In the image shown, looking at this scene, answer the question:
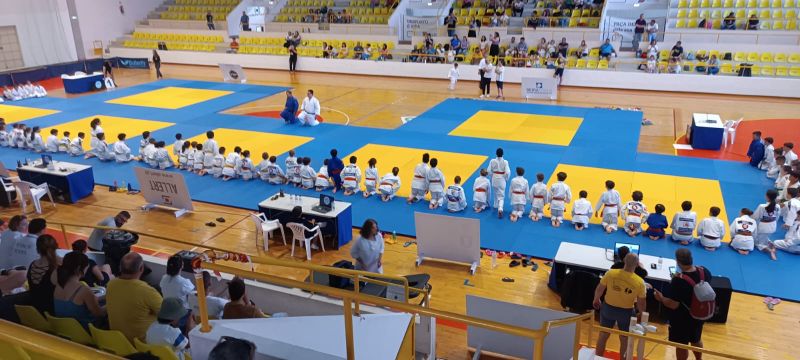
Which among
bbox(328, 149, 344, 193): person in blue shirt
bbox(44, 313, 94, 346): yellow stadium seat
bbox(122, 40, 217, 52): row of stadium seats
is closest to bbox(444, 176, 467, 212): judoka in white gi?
bbox(328, 149, 344, 193): person in blue shirt

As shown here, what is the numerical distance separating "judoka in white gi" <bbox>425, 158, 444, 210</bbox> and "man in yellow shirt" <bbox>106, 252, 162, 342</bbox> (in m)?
8.63

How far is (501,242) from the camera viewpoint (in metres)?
12.2

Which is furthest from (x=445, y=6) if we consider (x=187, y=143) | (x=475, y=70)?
(x=187, y=143)

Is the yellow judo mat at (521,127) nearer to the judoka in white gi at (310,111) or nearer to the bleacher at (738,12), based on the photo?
the judoka in white gi at (310,111)

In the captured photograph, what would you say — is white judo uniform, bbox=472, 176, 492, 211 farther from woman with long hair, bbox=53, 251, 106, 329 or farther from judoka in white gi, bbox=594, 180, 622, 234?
woman with long hair, bbox=53, 251, 106, 329

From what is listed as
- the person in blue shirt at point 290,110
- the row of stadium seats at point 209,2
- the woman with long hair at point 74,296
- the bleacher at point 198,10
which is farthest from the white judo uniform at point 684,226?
the row of stadium seats at point 209,2

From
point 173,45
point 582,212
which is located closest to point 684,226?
point 582,212

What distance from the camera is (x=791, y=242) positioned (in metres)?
11.4

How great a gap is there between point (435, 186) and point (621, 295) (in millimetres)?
6928

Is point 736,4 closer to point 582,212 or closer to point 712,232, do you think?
point 712,232

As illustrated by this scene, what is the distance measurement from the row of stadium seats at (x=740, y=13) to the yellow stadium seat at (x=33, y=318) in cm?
3158

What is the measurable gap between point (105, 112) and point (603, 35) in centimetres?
2433

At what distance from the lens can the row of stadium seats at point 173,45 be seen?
3800 centimetres

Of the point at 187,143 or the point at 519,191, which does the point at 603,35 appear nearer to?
the point at 519,191
